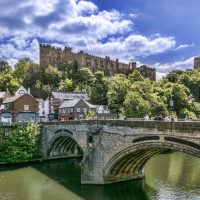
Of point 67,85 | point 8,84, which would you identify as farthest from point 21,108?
point 67,85

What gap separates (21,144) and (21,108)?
21.4m

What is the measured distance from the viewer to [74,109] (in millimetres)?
90875

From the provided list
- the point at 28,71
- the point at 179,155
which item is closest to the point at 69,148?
the point at 179,155

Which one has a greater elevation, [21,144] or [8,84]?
[8,84]

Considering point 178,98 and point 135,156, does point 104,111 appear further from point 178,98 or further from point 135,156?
point 135,156

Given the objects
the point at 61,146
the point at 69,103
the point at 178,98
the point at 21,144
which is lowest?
the point at 61,146

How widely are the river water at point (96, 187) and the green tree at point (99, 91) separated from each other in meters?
57.1

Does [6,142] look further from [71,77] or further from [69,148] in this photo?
[71,77]

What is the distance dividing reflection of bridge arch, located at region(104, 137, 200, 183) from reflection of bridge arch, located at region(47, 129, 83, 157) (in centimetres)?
1766

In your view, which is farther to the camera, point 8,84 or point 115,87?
point 8,84

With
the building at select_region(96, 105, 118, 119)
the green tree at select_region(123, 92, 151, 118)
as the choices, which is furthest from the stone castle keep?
the green tree at select_region(123, 92, 151, 118)

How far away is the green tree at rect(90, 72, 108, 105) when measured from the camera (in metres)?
113

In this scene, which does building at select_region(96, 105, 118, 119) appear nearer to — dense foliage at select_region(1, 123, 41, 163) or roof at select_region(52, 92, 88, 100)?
roof at select_region(52, 92, 88, 100)

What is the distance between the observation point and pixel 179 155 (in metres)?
65.4
